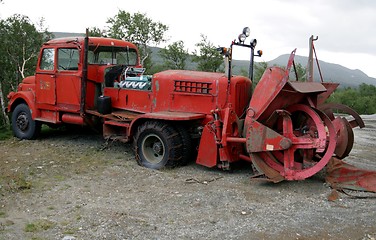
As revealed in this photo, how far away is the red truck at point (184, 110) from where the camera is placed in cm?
650

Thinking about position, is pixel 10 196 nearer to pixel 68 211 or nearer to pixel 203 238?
pixel 68 211

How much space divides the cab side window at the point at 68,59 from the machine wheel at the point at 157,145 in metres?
2.35

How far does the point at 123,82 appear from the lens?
29.1 feet

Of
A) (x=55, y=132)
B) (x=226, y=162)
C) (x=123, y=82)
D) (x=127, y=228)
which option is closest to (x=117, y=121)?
(x=123, y=82)

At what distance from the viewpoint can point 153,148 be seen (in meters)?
7.82

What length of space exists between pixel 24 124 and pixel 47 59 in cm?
169

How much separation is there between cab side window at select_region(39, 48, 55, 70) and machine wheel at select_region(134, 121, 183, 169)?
117 inches

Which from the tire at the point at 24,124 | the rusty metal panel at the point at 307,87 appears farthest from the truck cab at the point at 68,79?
the rusty metal panel at the point at 307,87

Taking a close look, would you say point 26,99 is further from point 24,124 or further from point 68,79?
point 68,79

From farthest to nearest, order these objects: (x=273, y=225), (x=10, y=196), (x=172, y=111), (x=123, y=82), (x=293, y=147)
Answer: (x=123, y=82)
(x=172, y=111)
(x=293, y=147)
(x=10, y=196)
(x=273, y=225)

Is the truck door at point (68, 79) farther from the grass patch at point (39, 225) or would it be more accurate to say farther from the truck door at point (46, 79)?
the grass patch at point (39, 225)

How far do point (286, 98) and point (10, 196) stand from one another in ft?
13.8

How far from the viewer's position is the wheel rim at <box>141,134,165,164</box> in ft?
25.3

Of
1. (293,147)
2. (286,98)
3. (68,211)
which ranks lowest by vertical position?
(68,211)
